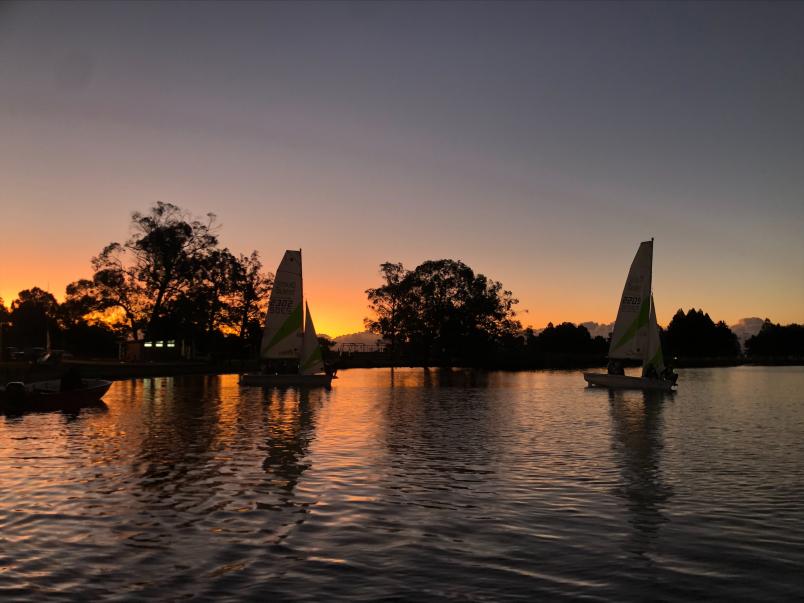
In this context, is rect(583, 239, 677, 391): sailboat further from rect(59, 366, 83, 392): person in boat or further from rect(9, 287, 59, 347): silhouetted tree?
rect(9, 287, 59, 347): silhouetted tree

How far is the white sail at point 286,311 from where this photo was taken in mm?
63469

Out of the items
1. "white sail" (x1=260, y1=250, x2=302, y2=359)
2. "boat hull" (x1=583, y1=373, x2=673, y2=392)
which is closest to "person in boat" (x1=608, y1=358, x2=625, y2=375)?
"boat hull" (x1=583, y1=373, x2=673, y2=392)

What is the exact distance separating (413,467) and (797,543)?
37.3ft

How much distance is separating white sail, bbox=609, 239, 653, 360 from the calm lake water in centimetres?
3270

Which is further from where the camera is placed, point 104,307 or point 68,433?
point 104,307

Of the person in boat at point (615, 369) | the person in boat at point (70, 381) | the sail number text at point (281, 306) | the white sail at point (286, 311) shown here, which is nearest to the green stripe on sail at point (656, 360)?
the person in boat at point (615, 369)

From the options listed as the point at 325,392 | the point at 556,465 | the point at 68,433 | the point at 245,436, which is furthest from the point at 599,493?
the point at 325,392

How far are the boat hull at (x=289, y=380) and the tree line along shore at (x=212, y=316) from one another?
30729mm

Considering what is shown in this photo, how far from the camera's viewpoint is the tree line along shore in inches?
3748

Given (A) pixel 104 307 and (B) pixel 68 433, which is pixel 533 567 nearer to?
(B) pixel 68 433

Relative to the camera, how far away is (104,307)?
3703 inches

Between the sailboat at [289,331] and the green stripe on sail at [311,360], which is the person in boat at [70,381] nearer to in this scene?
the sailboat at [289,331]

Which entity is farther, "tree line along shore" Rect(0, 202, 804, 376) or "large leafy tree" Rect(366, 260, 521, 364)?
"large leafy tree" Rect(366, 260, 521, 364)

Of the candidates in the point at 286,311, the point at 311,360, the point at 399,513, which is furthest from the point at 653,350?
the point at 399,513
